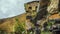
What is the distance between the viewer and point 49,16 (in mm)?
11258

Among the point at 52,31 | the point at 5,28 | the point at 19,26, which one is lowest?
the point at 5,28

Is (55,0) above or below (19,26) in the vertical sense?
above

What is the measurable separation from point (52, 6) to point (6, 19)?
28913 mm

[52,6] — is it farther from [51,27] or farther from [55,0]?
[51,27]

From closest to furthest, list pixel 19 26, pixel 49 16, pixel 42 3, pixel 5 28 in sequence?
pixel 49 16, pixel 42 3, pixel 19 26, pixel 5 28

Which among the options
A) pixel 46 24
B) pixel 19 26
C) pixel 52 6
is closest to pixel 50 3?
pixel 52 6

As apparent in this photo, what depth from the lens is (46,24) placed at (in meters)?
11.3

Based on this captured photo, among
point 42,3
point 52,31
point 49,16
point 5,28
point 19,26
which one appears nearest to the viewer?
point 52,31

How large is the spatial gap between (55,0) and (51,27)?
133 centimetres

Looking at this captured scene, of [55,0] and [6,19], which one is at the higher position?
[55,0]

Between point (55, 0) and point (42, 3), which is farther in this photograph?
point (42, 3)

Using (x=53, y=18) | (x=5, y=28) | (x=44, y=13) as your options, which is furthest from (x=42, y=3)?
(x=5, y=28)

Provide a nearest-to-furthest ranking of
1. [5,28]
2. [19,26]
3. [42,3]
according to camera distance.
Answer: [42,3] → [19,26] → [5,28]

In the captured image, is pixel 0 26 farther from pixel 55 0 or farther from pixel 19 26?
pixel 55 0
